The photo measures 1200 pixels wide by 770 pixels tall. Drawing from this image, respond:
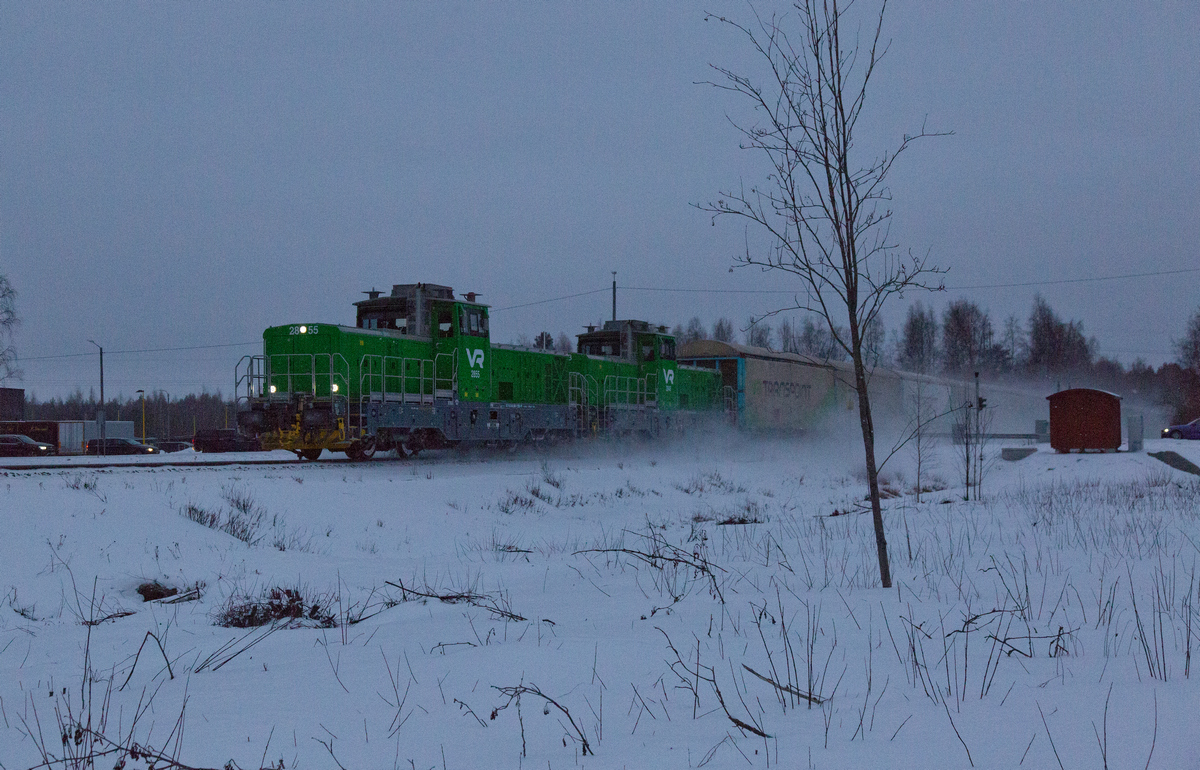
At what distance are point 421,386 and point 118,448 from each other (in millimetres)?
30115

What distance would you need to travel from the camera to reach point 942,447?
127 ft

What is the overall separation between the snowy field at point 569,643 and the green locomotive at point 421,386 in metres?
5.72

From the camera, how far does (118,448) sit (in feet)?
141

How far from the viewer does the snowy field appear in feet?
11.7

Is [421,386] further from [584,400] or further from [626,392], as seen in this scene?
[626,392]

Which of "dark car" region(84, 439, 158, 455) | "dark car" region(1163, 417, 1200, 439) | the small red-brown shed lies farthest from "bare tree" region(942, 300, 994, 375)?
"dark car" region(84, 439, 158, 455)

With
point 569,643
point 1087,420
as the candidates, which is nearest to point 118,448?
point 1087,420

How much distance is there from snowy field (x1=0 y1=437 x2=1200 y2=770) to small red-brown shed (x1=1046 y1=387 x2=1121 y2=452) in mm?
18006

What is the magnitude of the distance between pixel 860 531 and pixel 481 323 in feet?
42.7

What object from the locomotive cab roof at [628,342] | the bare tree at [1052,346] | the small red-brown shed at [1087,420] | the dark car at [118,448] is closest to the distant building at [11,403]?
the dark car at [118,448]

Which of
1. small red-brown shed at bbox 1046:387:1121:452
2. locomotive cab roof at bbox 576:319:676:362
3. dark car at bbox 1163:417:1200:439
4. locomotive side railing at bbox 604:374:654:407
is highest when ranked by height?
locomotive cab roof at bbox 576:319:676:362

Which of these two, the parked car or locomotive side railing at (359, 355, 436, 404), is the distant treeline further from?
locomotive side railing at (359, 355, 436, 404)

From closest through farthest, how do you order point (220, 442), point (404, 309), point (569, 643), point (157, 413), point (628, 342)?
1. point (569, 643)
2. point (404, 309)
3. point (628, 342)
4. point (220, 442)
5. point (157, 413)

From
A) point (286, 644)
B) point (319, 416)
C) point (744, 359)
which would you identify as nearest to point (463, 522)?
point (319, 416)
